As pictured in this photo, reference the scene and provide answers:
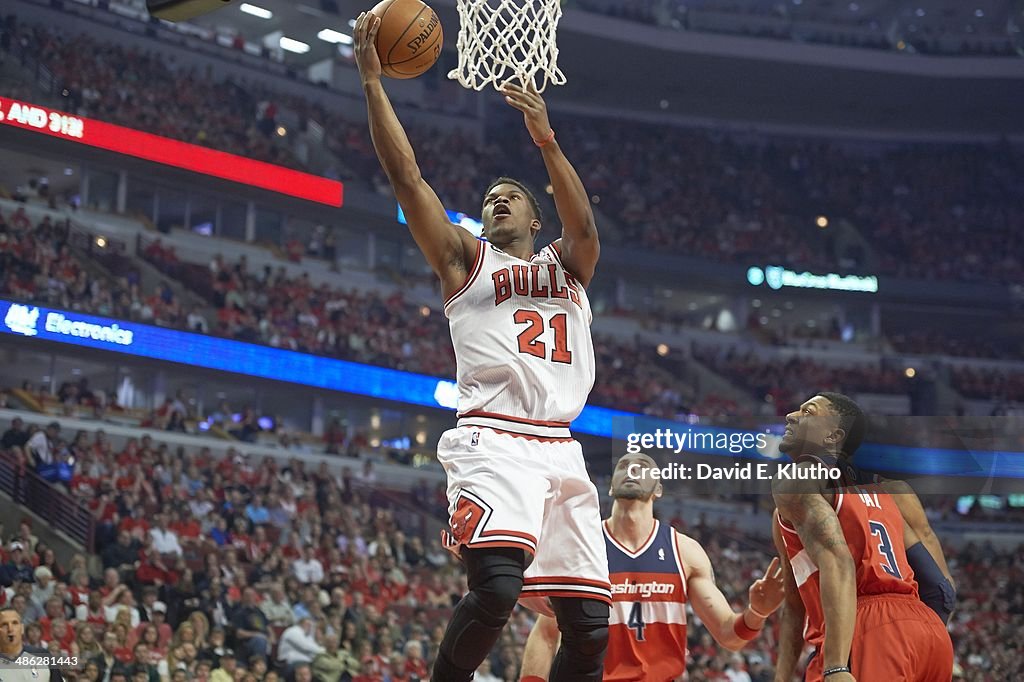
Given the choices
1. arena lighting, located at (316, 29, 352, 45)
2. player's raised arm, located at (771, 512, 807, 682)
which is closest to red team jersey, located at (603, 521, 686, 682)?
player's raised arm, located at (771, 512, 807, 682)

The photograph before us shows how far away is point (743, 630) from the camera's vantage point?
20.4ft

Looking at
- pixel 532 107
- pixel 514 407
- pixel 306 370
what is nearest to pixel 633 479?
pixel 514 407

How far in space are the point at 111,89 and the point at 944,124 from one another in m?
28.1

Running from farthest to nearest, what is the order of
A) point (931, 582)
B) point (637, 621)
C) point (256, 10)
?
1. point (256, 10)
2. point (637, 621)
3. point (931, 582)

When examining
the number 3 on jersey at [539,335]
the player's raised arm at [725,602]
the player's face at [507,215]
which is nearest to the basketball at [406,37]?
the player's face at [507,215]

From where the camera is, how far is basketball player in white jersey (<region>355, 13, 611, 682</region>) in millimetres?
4391

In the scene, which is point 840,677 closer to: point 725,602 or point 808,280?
point 725,602

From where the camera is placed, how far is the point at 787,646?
518 centimetres

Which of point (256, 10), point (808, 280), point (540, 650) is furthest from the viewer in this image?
point (808, 280)

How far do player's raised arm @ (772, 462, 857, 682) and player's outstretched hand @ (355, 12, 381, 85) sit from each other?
7.84 ft

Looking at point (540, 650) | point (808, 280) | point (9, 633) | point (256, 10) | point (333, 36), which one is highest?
point (256, 10)

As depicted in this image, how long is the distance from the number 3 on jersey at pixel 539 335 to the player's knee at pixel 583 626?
38.7 inches

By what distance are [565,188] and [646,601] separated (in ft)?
8.75

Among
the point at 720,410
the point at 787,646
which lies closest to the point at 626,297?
the point at 720,410
